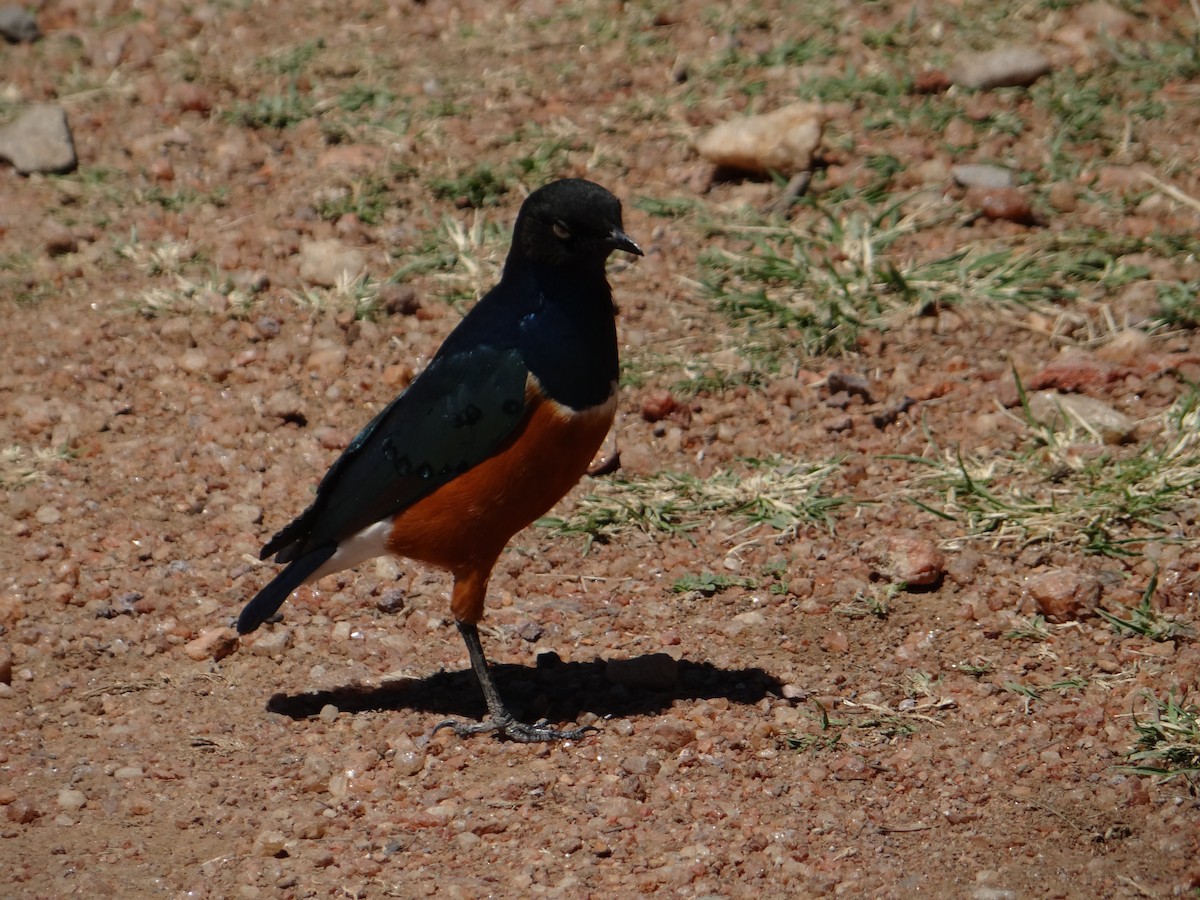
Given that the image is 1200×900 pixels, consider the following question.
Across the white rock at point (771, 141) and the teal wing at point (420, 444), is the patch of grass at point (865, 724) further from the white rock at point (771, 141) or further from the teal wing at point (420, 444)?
the white rock at point (771, 141)

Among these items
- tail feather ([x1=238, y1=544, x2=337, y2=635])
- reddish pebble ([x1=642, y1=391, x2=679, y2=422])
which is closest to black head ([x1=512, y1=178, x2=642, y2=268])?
tail feather ([x1=238, y1=544, x2=337, y2=635])

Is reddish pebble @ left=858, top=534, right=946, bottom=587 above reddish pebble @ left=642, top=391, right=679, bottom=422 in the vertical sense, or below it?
below

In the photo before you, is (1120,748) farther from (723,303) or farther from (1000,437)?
(723,303)

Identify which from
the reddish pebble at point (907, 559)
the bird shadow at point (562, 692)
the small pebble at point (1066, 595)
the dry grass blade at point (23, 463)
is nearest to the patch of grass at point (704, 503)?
the reddish pebble at point (907, 559)

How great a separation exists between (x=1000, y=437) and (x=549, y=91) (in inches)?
152

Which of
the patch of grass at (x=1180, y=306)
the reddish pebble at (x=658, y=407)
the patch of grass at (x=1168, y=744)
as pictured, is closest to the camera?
the patch of grass at (x=1168, y=744)

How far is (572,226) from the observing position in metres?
5.12

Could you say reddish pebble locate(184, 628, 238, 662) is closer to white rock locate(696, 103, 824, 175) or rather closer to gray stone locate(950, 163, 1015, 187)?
white rock locate(696, 103, 824, 175)

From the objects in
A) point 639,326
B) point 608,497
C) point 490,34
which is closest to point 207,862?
point 608,497

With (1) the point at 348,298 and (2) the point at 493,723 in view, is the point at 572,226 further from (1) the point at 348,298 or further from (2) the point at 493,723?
(1) the point at 348,298

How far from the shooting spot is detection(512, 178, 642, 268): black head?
5078 mm

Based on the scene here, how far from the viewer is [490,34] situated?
32.2 ft

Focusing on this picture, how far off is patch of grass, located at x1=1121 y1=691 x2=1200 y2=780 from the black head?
222 cm

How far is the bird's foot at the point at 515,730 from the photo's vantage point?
5.29m
